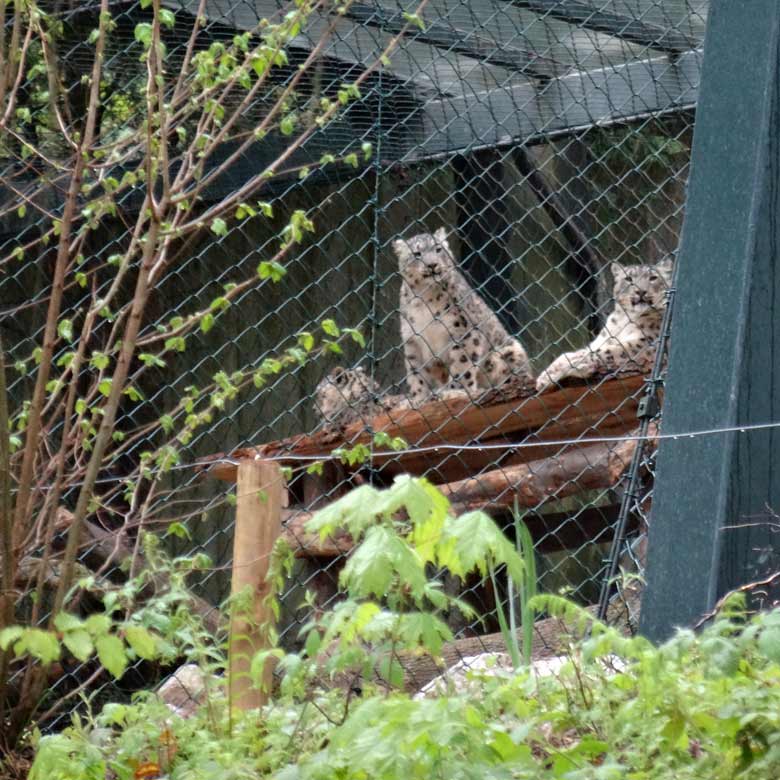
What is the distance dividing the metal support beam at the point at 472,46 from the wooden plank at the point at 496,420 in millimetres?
924

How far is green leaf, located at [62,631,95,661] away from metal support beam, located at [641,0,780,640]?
3.78 feet

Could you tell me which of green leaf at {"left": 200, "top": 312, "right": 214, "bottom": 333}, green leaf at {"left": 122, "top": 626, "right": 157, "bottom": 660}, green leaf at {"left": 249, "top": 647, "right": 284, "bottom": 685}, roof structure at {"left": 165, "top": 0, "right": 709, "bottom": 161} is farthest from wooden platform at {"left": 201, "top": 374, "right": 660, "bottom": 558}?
green leaf at {"left": 122, "top": 626, "right": 157, "bottom": 660}

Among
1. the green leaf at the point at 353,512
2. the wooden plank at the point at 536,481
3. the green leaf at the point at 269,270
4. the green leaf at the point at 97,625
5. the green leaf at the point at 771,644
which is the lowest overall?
the wooden plank at the point at 536,481

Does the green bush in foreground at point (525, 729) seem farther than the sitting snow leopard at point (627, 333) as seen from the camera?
No

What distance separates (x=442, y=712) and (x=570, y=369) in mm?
2628

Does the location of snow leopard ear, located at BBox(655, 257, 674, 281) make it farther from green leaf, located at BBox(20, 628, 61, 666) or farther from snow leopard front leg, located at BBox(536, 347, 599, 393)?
green leaf, located at BBox(20, 628, 61, 666)

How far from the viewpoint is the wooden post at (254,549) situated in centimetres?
225

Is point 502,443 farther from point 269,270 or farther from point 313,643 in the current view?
point 313,643

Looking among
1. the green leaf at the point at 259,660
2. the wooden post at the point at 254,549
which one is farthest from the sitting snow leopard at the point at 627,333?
the green leaf at the point at 259,660

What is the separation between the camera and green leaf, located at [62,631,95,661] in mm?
1740

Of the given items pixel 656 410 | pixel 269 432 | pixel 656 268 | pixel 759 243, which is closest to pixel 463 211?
pixel 656 268

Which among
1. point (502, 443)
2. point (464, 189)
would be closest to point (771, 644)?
point (502, 443)

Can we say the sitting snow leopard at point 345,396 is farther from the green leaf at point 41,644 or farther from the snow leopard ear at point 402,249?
the green leaf at point 41,644

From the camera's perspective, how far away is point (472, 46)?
3.99 meters
